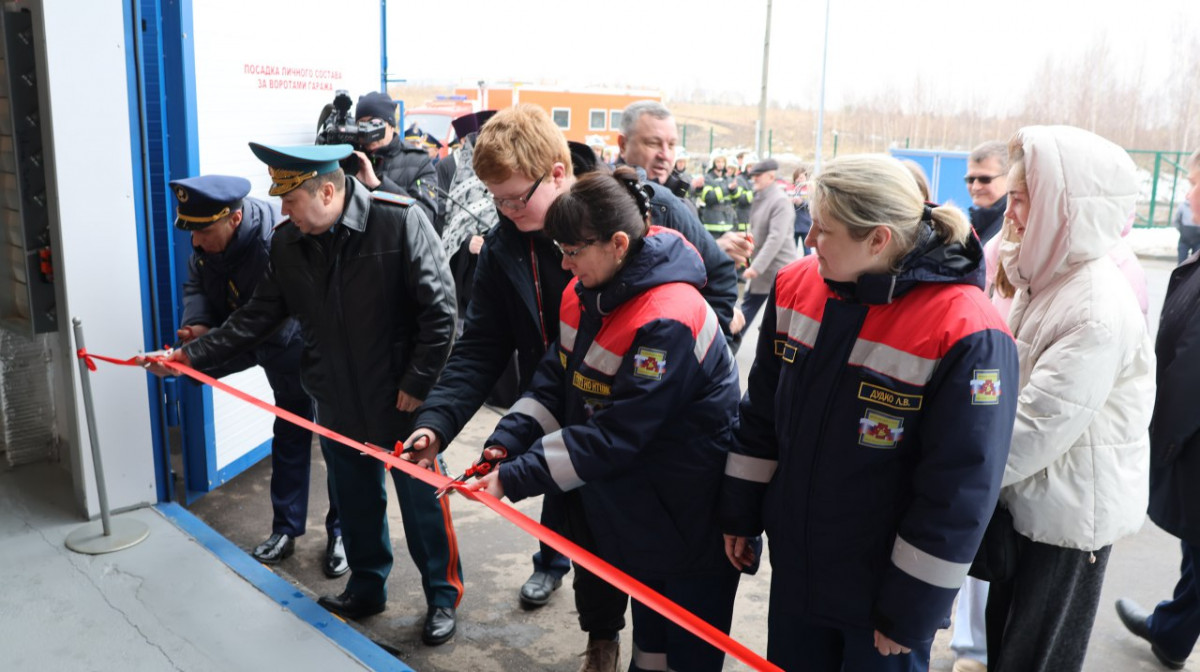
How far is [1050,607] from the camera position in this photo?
94.4 inches

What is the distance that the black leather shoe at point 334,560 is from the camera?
13.2 feet

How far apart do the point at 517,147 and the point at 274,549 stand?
2.47m

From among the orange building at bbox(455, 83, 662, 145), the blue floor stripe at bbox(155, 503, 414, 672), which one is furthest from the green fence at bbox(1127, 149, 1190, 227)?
the blue floor stripe at bbox(155, 503, 414, 672)

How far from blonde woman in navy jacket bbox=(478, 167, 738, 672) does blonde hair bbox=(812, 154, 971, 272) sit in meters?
0.49

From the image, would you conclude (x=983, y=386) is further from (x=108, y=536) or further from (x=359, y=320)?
(x=108, y=536)

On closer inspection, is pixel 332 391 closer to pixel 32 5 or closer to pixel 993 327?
pixel 32 5

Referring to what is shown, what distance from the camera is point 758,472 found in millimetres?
2230

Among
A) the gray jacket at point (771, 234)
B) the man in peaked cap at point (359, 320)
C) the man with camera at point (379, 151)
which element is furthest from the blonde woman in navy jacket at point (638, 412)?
the gray jacket at point (771, 234)

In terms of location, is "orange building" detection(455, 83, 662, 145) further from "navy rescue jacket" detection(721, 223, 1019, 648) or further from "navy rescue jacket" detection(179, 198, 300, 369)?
"navy rescue jacket" detection(721, 223, 1019, 648)

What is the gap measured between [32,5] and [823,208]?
2968 millimetres

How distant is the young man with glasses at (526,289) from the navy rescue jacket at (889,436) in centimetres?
81

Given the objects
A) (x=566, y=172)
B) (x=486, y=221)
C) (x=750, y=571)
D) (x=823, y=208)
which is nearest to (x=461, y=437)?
(x=486, y=221)

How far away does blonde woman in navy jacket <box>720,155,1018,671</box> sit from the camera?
6.06ft

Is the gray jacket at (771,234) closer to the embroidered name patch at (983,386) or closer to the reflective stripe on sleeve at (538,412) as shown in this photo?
the reflective stripe on sleeve at (538,412)
